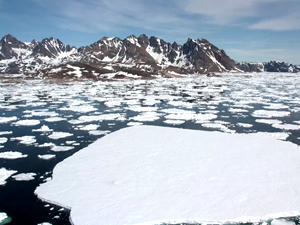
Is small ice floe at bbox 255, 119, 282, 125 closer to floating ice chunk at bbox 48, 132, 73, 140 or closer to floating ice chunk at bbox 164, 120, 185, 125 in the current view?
floating ice chunk at bbox 164, 120, 185, 125

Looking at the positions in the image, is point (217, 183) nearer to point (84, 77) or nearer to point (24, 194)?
point (24, 194)

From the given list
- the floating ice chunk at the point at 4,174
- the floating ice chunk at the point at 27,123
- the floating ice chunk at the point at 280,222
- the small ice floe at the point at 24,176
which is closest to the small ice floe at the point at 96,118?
the floating ice chunk at the point at 27,123

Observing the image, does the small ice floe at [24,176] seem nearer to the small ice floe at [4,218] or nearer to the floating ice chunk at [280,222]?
the small ice floe at [4,218]

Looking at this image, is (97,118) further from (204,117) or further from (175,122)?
(204,117)

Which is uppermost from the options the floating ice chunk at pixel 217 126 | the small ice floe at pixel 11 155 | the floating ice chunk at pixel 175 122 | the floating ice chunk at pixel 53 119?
the floating ice chunk at pixel 217 126

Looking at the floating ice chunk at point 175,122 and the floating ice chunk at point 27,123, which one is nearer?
the floating ice chunk at point 175,122

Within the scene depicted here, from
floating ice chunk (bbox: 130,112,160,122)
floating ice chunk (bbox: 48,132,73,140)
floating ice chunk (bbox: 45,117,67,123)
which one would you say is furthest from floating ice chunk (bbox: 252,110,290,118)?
floating ice chunk (bbox: 45,117,67,123)

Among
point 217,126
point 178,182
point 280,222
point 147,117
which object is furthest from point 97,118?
point 280,222

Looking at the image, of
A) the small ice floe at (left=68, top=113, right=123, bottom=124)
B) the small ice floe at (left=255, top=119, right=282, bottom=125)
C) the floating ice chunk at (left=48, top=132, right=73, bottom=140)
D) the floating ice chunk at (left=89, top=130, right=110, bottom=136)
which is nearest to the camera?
the floating ice chunk at (left=48, top=132, right=73, bottom=140)

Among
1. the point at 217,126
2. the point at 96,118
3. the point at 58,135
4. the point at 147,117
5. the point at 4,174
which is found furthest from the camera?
the point at 147,117
